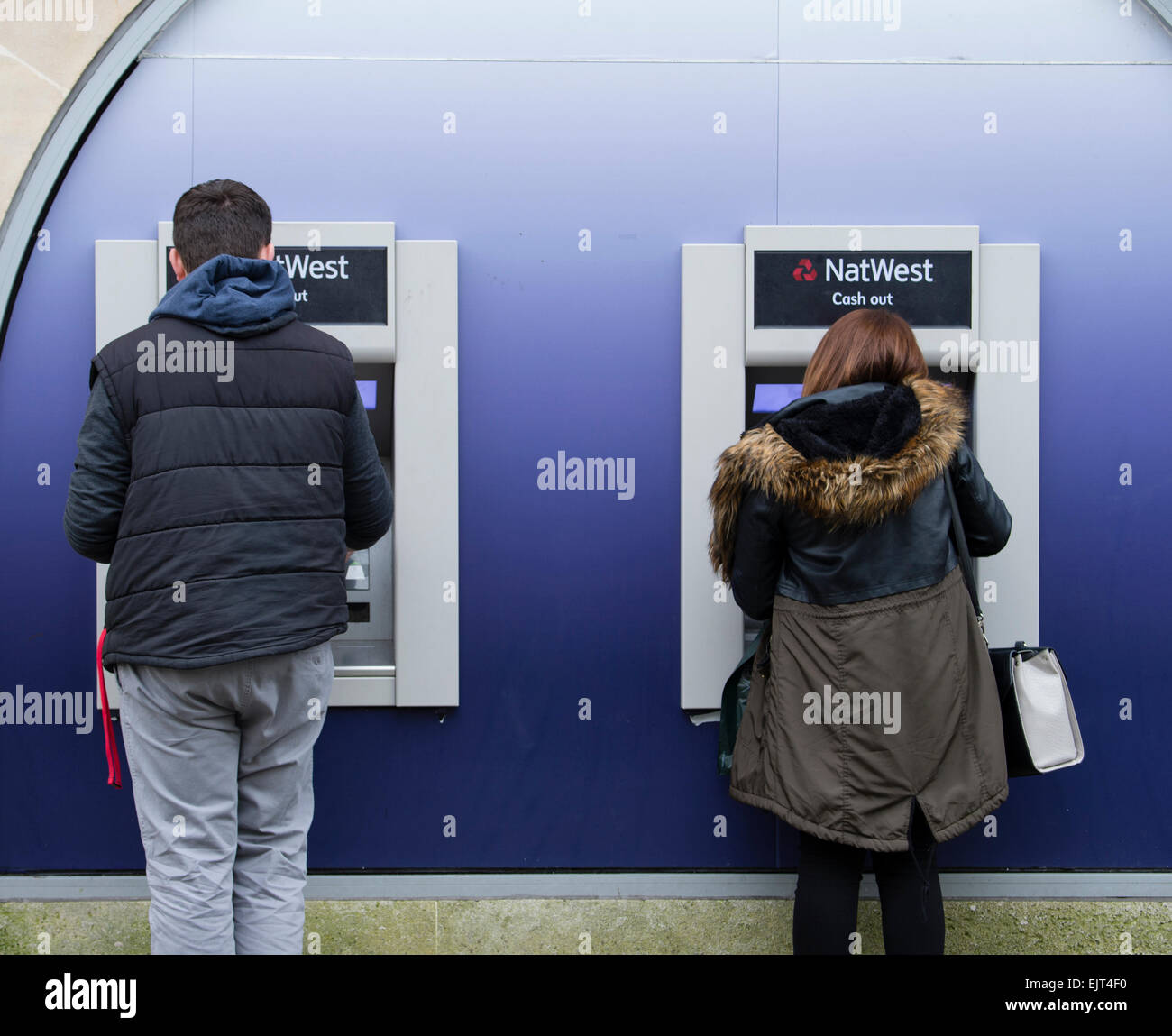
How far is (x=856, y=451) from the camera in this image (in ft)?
6.30

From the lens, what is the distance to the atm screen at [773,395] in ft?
8.71

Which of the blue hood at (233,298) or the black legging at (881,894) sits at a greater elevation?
the blue hood at (233,298)

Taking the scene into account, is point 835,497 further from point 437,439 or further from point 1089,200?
point 1089,200

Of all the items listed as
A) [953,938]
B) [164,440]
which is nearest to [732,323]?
[164,440]

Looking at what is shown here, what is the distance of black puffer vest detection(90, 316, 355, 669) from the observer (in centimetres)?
179

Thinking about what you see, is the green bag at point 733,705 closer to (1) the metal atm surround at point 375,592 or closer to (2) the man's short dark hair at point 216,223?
(1) the metal atm surround at point 375,592

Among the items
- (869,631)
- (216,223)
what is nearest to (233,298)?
(216,223)

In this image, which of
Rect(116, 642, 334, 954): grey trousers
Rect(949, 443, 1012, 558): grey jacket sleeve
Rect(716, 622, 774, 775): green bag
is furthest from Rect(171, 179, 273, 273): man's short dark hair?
Rect(949, 443, 1012, 558): grey jacket sleeve

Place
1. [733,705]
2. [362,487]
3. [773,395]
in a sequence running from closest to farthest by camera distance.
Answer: [362,487], [733,705], [773,395]

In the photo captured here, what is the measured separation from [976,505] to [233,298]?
5.15 feet

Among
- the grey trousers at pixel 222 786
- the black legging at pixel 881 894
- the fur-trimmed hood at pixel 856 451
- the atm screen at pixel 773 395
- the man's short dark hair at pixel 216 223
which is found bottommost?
the black legging at pixel 881 894

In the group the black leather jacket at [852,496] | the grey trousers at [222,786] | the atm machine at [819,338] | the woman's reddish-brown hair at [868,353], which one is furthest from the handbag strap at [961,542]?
the grey trousers at [222,786]

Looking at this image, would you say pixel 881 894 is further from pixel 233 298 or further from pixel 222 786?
pixel 233 298

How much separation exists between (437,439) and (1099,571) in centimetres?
189
